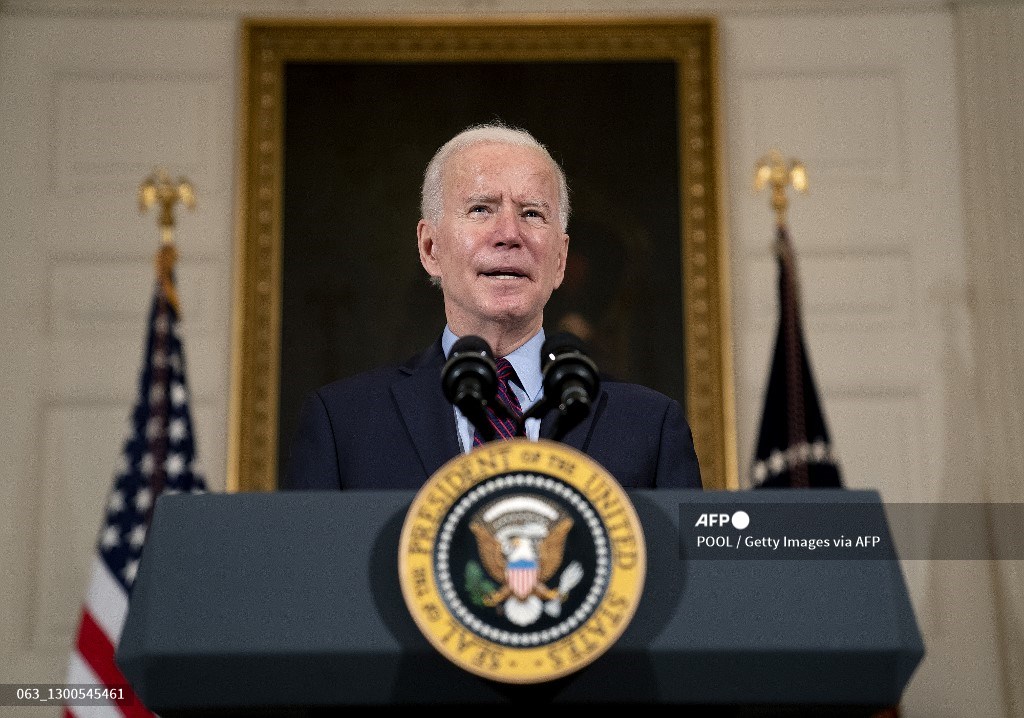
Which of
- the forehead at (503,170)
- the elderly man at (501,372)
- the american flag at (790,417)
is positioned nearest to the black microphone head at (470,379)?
the elderly man at (501,372)

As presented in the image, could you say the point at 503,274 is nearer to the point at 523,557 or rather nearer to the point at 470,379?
the point at 470,379

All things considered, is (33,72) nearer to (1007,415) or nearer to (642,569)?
(1007,415)

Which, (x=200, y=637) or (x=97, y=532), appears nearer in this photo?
(x=200, y=637)

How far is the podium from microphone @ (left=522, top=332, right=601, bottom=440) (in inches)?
6.2

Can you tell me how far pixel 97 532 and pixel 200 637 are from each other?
4.19 m

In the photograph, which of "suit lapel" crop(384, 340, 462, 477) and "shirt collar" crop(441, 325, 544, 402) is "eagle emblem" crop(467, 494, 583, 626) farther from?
"shirt collar" crop(441, 325, 544, 402)

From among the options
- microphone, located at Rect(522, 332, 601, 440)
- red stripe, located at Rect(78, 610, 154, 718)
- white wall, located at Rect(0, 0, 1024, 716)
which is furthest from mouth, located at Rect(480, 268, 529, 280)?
white wall, located at Rect(0, 0, 1024, 716)

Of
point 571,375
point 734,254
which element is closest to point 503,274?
point 571,375

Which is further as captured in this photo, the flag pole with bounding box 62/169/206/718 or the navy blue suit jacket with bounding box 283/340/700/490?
the flag pole with bounding box 62/169/206/718

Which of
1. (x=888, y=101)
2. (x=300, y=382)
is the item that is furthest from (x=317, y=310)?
(x=888, y=101)

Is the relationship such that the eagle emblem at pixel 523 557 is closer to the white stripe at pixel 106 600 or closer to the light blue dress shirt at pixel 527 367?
the light blue dress shirt at pixel 527 367

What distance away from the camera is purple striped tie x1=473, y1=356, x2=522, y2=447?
75.7 inches

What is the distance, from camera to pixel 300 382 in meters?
5.33

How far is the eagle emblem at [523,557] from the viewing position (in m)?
1.23
